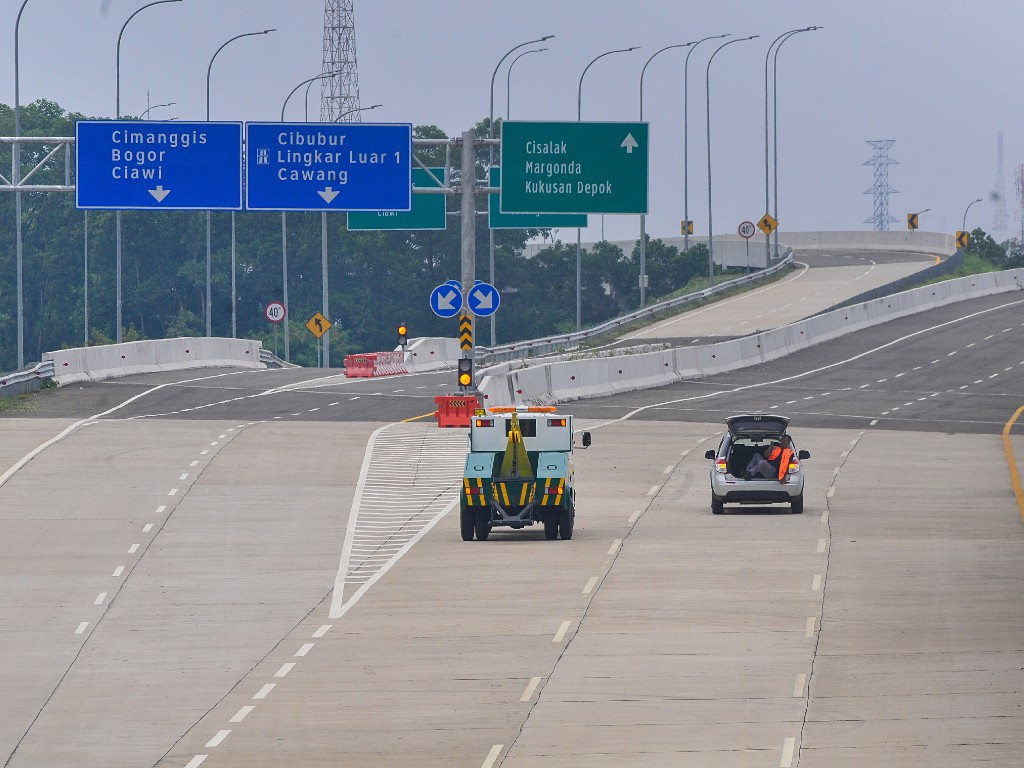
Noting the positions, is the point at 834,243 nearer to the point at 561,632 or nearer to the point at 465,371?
the point at 465,371

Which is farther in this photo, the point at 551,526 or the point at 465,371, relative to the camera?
the point at 465,371

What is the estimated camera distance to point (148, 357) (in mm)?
66562

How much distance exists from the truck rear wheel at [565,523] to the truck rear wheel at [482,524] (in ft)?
3.81

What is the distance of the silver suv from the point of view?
3366cm

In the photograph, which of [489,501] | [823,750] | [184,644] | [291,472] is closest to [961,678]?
[823,750]

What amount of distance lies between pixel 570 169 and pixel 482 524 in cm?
2033

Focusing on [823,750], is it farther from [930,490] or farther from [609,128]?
[609,128]

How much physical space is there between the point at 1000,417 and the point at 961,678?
3613cm

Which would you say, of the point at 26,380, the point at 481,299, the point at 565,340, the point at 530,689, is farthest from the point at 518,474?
the point at 565,340

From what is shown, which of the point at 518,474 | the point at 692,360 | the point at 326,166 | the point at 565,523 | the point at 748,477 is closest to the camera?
the point at 518,474

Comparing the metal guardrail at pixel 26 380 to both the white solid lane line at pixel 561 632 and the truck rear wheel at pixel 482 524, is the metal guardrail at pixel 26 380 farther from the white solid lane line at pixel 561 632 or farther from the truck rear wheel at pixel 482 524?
the white solid lane line at pixel 561 632

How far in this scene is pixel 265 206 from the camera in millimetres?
49250

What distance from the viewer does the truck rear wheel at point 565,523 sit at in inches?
1197

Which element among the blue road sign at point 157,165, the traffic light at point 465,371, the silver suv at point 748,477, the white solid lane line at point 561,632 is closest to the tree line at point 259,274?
the blue road sign at point 157,165
